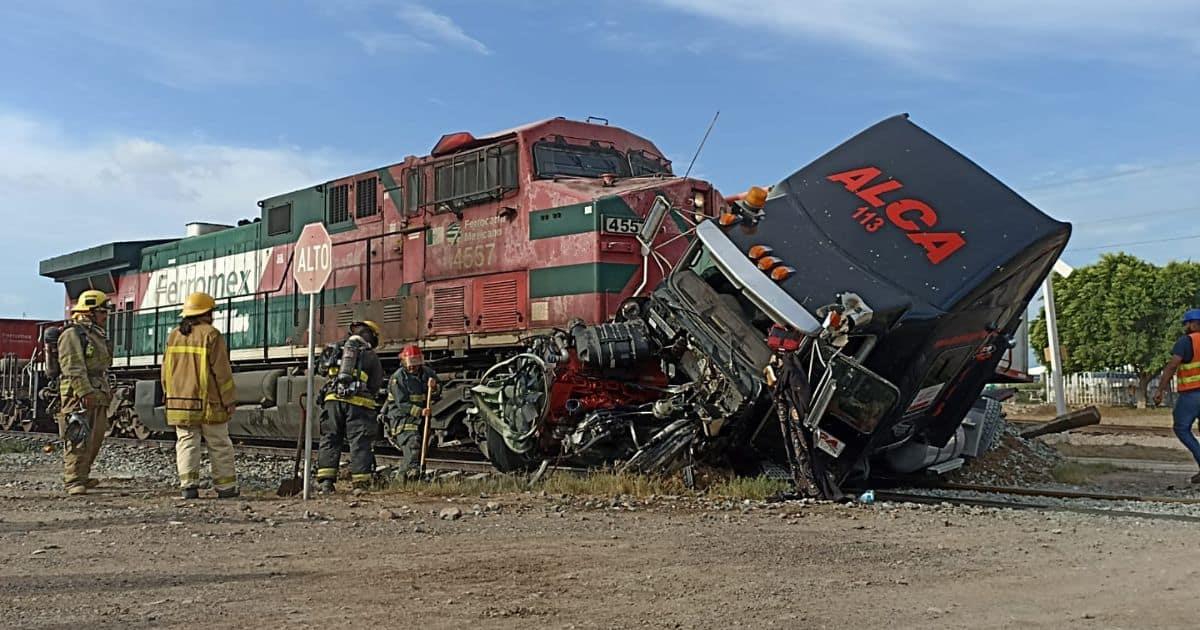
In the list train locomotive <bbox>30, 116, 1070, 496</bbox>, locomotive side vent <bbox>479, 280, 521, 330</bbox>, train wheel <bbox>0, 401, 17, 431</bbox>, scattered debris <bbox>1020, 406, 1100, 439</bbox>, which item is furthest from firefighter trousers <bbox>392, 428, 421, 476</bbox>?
train wheel <bbox>0, 401, 17, 431</bbox>

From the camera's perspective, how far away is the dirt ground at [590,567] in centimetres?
414

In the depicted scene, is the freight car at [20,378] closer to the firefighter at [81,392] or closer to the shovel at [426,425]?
the firefighter at [81,392]

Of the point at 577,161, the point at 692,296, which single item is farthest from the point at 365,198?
the point at 692,296

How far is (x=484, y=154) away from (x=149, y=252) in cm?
880

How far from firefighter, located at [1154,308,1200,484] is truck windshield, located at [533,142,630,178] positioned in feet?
17.0

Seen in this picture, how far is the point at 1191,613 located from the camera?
4242 mm

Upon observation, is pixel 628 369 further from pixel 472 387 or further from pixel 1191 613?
pixel 1191 613

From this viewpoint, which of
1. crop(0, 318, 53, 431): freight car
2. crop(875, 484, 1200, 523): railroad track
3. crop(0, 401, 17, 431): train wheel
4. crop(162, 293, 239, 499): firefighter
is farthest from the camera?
crop(0, 401, 17, 431): train wheel

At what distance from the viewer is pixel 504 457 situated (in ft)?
30.1

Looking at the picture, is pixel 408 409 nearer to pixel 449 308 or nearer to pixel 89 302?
pixel 449 308

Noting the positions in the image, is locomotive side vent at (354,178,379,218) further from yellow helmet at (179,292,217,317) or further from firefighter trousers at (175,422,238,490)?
firefighter trousers at (175,422,238,490)

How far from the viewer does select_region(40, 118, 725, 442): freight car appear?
31.6 ft

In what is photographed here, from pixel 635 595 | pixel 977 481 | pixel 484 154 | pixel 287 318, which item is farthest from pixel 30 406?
pixel 635 595

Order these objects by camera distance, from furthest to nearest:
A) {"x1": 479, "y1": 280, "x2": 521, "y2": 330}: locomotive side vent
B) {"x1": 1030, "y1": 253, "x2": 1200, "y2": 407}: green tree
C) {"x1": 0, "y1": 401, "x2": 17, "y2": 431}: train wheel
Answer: {"x1": 1030, "y1": 253, "x2": 1200, "y2": 407}: green tree < {"x1": 0, "y1": 401, "x2": 17, "y2": 431}: train wheel < {"x1": 479, "y1": 280, "x2": 521, "y2": 330}: locomotive side vent
